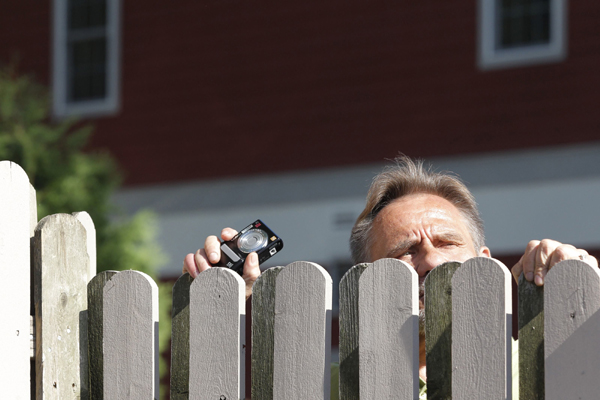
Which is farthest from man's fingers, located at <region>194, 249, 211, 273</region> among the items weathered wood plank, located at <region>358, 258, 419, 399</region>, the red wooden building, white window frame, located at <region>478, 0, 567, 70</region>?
white window frame, located at <region>478, 0, 567, 70</region>

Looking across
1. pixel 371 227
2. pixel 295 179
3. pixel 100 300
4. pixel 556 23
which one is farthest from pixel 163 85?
pixel 100 300

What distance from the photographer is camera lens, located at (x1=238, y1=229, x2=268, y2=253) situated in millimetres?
2383

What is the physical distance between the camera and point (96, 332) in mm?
2227

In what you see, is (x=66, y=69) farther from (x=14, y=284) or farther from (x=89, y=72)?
(x=14, y=284)

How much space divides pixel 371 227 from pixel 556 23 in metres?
5.71

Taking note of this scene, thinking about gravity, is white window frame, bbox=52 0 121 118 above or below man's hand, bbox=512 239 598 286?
above

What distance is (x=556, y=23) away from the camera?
8031mm

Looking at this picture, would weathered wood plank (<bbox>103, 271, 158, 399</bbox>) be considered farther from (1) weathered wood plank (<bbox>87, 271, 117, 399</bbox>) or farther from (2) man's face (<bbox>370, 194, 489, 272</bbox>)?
(2) man's face (<bbox>370, 194, 489, 272</bbox>)

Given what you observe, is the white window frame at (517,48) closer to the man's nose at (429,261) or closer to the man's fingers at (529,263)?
the man's nose at (429,261)

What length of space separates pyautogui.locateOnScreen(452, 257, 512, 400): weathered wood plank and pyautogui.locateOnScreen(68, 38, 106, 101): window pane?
29.3ft

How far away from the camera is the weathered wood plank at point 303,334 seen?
2.00 meters

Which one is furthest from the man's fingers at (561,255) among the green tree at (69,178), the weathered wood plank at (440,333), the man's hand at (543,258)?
the green tree at (69,178)

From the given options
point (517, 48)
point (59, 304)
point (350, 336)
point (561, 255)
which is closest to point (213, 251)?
point (59, 304)

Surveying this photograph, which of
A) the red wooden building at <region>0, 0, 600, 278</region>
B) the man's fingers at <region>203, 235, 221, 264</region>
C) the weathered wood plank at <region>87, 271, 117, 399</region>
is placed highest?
the red wooden building at <region>0, 0, 600, 278</region>
